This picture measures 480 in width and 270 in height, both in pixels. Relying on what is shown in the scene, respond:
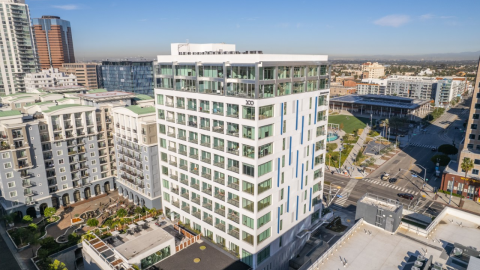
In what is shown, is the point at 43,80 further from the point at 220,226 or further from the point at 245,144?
the point at 245,144

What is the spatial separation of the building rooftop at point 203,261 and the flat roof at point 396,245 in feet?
57.5

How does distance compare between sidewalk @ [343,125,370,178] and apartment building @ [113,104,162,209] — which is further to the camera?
sidewalk @ [343,125,370,178]

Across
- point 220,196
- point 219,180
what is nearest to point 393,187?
point 220,196

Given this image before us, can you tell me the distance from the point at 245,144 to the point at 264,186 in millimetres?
7925

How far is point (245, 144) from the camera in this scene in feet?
153

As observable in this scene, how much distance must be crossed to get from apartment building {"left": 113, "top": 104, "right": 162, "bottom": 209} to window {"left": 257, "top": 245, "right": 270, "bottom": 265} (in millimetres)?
35798

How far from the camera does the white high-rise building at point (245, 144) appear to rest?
46.6m

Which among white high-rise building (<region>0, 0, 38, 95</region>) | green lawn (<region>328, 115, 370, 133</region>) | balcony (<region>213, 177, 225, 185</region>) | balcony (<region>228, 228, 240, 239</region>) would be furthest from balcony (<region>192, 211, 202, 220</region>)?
white high-rise building (<region>0, 0, 38, 95</region>)

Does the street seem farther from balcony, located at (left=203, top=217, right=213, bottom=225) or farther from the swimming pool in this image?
balcony, located at (left=203, top=217, right=213, bottom=225)

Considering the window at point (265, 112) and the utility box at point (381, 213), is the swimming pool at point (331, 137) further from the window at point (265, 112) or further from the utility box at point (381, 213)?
the window at point (265, 112)

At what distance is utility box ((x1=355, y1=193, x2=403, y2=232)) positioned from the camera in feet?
150

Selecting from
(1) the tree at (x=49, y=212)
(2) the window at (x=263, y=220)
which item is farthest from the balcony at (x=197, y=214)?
(1) the tree at (x=49, y=212)

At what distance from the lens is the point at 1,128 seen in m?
72.2

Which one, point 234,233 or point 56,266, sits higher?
point 234,233
